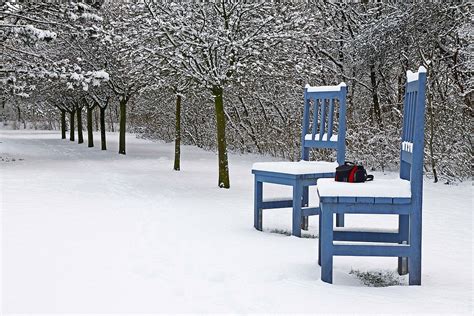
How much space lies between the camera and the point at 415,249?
13.2ft

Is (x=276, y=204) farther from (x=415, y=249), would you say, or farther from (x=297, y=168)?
(x=415, y=249)

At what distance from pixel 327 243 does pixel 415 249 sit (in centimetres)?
60

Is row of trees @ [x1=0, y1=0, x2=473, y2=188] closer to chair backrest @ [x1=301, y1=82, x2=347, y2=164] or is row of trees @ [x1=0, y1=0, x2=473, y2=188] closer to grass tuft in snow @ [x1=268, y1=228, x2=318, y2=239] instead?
chair backrest @ [x1=301, y1=82, x2=347, y2=164]

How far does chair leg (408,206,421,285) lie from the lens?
401 centimetres

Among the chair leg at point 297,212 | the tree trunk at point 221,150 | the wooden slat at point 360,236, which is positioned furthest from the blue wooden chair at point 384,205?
the tree trunk at point 221,150

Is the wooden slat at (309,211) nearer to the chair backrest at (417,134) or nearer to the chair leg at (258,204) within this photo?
the chair leg at (258,204)

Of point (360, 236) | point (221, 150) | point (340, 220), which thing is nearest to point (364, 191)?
point (360, 236)

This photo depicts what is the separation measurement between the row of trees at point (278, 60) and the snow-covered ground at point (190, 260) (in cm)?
242

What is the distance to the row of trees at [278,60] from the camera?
10.3 m

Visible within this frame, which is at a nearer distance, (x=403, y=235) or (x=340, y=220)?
(x=403, y=235)

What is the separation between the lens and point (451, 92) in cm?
1189

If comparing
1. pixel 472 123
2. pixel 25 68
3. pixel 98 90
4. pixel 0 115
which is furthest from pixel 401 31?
pixel 0 115

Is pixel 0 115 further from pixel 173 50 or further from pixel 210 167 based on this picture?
pixel 173 50

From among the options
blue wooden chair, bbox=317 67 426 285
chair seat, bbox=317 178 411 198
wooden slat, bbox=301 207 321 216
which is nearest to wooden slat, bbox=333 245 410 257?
blue wooden chair, bbox=317 67 426 285
